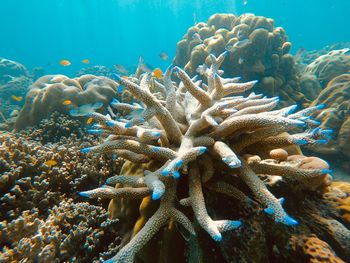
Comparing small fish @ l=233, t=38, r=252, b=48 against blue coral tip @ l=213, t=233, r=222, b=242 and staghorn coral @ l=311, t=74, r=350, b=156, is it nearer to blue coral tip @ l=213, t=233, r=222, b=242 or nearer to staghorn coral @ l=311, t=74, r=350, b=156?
staghorn coral @ l=311, t=74, r=350, b=156

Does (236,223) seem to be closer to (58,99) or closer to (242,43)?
(58,99)

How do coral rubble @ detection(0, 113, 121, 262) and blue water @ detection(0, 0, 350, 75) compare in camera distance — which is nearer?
coral rubble @ detection(0, 113, 121, 262)

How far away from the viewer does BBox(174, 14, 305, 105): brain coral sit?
8281 millimetres

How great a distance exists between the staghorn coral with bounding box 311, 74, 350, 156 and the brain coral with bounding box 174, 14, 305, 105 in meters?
1.72

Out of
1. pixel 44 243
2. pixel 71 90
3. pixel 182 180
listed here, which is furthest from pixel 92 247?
pixel 71 90

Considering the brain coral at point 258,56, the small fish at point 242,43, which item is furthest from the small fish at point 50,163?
the small fish at point 242,43

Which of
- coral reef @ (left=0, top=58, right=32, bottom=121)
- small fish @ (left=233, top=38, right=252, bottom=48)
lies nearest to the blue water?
coral reef @ (left=0, top=58, right=32, bottom=121)

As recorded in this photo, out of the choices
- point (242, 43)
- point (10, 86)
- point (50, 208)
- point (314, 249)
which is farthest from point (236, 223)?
point (10, 86)

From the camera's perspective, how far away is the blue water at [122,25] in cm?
8238

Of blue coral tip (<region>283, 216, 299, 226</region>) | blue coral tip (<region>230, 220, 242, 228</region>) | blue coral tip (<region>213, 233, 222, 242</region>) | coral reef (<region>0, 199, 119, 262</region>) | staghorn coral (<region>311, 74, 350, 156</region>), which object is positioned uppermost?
staghorn coral (<region>311, 74, 350, 156</region>)

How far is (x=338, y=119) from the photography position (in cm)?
584

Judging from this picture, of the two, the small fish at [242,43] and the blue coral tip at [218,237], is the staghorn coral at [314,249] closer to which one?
the blue coral tip at [218,237]

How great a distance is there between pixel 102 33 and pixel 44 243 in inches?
4778

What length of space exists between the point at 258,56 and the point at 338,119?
12.4 feet
